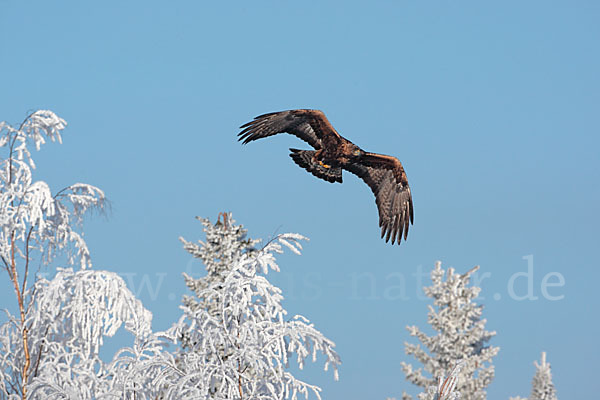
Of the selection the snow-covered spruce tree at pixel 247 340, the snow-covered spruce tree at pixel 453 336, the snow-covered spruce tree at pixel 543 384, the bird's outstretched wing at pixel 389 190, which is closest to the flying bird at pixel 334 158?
the bird's outstretched wing at pixel 389 190

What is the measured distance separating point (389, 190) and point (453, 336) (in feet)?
45.1

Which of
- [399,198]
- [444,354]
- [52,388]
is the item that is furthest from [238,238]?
[52,388]

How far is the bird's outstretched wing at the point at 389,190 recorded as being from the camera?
1545 centimetres

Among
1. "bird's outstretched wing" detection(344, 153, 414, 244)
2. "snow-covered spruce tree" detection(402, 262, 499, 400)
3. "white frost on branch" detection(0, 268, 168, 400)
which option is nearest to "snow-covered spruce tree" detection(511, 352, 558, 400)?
"snow-covered spruce tree" detection(402, 262, 499, 400)

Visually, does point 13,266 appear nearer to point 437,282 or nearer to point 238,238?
point 238,238

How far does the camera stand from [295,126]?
46.5 ft

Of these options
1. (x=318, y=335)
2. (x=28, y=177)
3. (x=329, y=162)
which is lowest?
(x=318, y=335)

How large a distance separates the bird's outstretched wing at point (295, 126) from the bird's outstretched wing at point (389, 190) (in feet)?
5.23

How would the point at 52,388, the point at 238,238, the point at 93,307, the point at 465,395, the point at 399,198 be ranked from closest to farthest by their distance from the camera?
the point at 52,388, the point at 93,307, the point at 399,198, the point at 238,238, the point at 465,395

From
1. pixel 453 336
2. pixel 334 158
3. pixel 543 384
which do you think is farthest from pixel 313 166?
pixel 543 384

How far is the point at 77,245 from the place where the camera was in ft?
41.6

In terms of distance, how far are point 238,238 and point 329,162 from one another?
9054 mm

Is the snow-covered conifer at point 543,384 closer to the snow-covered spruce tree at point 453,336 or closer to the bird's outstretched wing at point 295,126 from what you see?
the snow-covered spruce tree at point 453,336

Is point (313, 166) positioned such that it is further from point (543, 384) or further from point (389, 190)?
point (543, 384)
